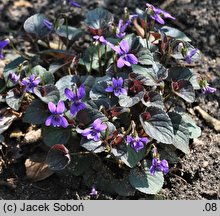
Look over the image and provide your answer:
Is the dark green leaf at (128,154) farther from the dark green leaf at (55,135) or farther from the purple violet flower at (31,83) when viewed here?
the purple violet flower at (31,83)

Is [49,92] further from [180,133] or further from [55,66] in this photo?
[180,133]

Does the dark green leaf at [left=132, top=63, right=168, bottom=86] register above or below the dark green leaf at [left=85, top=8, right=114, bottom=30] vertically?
above

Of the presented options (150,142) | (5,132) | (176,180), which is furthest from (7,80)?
(176,180)

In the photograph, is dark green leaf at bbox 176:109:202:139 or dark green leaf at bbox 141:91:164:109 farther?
dark green leaf at bbox 176:109:202:139

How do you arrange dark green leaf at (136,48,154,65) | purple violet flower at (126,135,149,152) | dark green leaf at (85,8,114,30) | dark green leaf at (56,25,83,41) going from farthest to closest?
dark green leaf at (56,25,83,41) → dark green leaf at (85,8,114,30) → dark green leaf at (136,48,154,65) → purple violet flower at (126,135,149,152)

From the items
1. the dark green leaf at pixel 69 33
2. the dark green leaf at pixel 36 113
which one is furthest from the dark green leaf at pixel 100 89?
the dark green leaf at pixel 69 33

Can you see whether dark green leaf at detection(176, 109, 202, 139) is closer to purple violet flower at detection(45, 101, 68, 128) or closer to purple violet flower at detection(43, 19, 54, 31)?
purple violet flower at detection(45, 101, 68, 128)

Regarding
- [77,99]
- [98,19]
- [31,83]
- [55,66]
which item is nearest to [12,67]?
[55,66]

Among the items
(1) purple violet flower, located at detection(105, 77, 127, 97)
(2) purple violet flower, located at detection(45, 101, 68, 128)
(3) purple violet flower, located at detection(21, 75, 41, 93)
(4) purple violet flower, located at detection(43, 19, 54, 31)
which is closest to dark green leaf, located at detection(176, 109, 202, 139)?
(1) purple violet flower, located at detection(105, 77, 127, 97)
